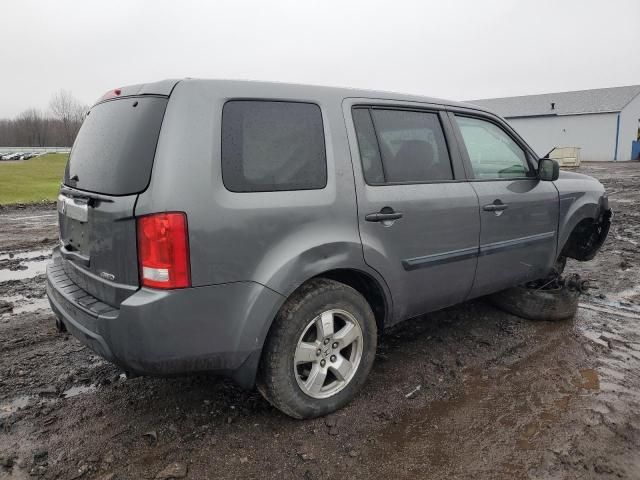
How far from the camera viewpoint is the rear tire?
4508 mm

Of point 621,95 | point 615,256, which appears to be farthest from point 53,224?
point 621,95

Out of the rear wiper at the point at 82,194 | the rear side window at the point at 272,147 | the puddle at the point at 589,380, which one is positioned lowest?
the puddle at the point at 589,380

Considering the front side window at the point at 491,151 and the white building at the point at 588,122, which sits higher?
the white building at the point at 588,122

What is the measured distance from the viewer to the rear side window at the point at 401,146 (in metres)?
3.15

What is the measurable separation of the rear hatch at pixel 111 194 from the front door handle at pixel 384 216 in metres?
1.32

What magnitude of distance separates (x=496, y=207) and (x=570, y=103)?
5117 centimetres

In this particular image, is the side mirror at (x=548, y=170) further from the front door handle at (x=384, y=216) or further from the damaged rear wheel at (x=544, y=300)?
the front door handle at (x=384, y=216)

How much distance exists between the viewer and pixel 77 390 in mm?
3350

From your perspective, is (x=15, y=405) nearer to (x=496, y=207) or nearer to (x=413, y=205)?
(x=413, y=205)

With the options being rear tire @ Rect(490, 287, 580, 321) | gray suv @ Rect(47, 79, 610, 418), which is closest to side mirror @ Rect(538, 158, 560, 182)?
gray suv @ Rect(47, 79, 610, 418)

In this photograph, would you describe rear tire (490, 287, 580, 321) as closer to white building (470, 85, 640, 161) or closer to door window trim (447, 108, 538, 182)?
door window trim (447, 108, 538, 182)

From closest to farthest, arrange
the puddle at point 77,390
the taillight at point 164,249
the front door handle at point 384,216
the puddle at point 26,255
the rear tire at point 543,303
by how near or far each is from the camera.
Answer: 1. the taillight at point 164,249
2. the front door handle at point 384,216
3. the puddle at point 77,390
4. the rear tire at point 543,303
5. the puddle at point 26,255

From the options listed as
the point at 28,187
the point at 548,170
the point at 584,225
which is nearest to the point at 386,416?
the point at 548,170

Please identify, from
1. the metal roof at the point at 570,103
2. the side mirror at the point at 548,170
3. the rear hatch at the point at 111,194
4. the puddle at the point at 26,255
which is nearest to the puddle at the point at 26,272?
the puddle at the point at 26,255
